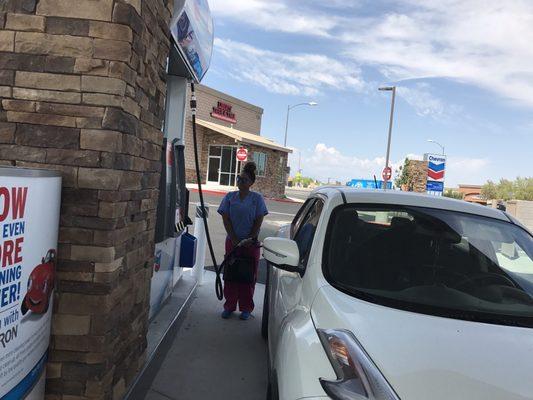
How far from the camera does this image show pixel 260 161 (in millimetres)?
32938

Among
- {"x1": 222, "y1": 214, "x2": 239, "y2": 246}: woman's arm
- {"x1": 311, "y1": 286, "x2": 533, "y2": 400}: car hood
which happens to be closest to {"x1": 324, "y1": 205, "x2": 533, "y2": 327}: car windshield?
{"x1": 311, "y1": 286, "x2": 533, "y2": 400}: car hood

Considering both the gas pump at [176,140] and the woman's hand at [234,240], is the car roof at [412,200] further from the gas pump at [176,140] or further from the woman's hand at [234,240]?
the woman's hand at [234,240]

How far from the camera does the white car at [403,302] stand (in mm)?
1976

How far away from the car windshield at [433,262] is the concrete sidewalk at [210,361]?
1.57m

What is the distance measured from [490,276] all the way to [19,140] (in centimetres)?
279

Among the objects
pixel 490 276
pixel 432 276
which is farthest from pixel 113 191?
pixel 490 276

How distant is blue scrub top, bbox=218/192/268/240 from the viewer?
215 inches

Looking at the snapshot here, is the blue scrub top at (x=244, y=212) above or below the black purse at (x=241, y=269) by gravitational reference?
above

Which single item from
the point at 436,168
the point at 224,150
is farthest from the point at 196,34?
the point at 224,150

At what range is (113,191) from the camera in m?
2.69

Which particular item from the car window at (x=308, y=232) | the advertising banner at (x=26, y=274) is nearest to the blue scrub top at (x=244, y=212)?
the car window at (x=308, y=232)

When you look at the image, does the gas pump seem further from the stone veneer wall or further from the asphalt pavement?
the stone veneer wall

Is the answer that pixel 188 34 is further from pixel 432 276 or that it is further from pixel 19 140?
pixel 432 276

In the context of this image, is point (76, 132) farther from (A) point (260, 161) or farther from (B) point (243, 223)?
(A) point (260, 161)
